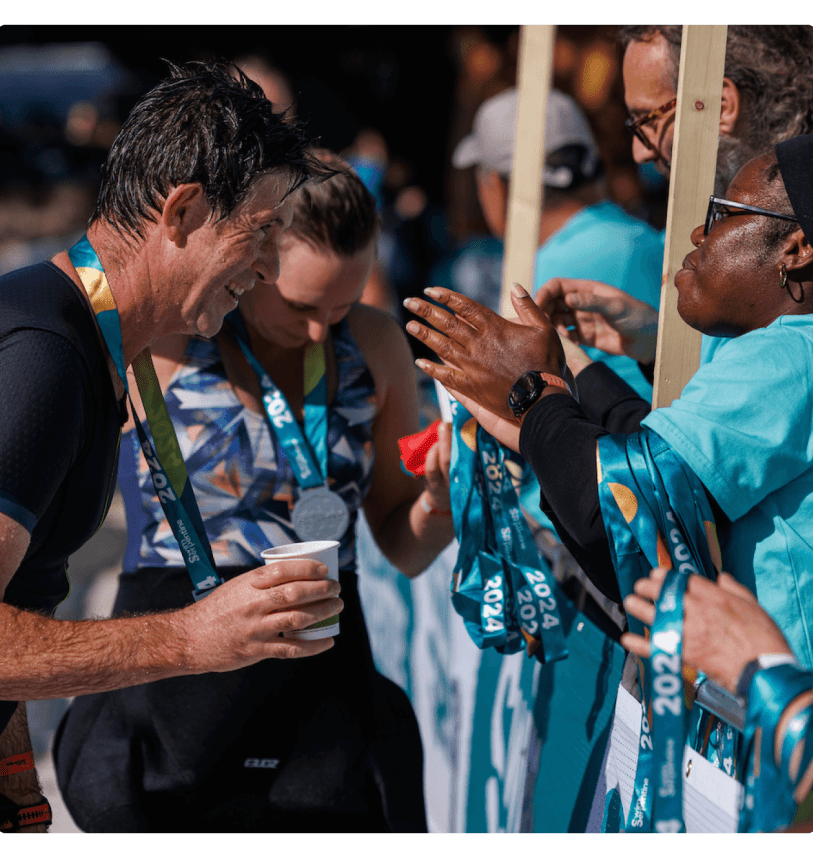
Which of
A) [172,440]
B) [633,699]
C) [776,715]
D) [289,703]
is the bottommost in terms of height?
[289,703]

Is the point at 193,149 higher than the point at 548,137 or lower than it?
lower

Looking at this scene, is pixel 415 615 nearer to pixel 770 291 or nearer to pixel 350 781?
pixel 350 781

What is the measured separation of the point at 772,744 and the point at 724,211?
935 mm

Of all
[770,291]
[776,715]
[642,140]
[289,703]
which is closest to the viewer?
[776,715]

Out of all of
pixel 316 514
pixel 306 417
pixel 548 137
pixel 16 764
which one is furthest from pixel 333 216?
pixel 548 137

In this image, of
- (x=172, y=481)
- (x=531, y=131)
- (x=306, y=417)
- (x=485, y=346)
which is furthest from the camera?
(x=531, y=131)

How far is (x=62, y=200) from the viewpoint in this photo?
5.84 metres

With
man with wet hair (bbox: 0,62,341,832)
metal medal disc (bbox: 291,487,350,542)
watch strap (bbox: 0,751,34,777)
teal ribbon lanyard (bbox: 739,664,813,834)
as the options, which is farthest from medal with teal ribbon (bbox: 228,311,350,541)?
teal ribbon lanyard (bbox: 739,664,813,834)

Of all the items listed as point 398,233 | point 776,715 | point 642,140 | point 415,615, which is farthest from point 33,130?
point 776,715

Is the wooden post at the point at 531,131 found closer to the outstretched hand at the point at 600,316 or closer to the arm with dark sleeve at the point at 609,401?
the outstretched hand at the point at 600,316

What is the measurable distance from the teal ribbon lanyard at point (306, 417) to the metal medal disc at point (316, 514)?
3cm

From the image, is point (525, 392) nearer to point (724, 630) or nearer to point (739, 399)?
point (739, 399)

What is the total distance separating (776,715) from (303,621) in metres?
0.73

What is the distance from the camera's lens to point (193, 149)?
1.49 metres
